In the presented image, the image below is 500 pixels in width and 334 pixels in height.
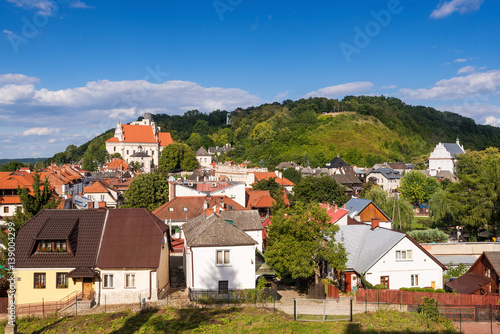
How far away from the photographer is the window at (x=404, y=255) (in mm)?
26500

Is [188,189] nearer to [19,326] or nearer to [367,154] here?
[19,326]

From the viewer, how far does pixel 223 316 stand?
20016 millimetres

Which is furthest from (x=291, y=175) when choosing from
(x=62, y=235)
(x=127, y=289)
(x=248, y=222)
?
(x=62, y=235)

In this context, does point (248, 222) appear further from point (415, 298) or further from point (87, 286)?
point (415, 298)

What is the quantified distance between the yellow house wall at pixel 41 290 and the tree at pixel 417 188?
71.0 meters

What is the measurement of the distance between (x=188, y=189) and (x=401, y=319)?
3443 centimetres

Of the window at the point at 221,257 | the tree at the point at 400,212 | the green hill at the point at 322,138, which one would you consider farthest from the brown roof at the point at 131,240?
the green hill at the point at 322,138

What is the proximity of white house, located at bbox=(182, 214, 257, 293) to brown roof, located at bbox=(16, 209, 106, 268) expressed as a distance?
5.96m

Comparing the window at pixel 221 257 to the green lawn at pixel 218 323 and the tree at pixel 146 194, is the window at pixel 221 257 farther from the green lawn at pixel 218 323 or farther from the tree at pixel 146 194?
the tree at pixel 146 194

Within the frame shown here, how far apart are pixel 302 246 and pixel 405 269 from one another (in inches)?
295

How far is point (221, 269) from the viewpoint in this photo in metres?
24.1

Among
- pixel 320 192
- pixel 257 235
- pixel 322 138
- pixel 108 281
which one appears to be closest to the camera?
pixel 108 281

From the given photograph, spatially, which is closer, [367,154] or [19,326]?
[19,326]

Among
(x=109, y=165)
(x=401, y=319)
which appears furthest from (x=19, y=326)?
(x=109, y=165)
